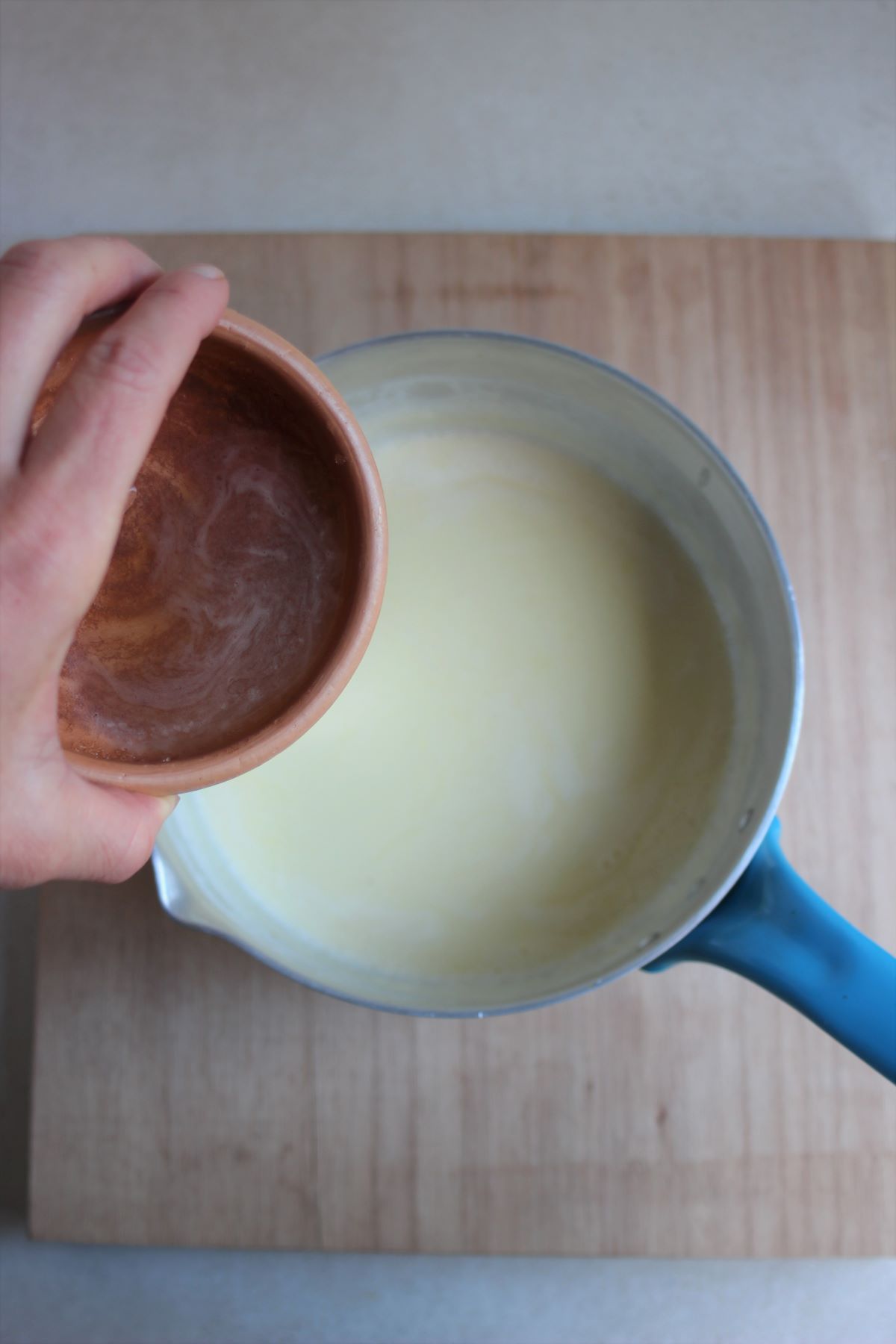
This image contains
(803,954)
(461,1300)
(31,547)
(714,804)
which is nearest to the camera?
(31,547)

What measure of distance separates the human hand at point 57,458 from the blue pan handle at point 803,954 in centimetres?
27

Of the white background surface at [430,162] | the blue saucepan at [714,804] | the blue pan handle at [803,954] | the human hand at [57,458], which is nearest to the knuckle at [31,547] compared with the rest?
the human hand at [57,458]

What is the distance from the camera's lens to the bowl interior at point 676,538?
1.55ft

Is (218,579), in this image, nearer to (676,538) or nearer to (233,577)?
(233,577)

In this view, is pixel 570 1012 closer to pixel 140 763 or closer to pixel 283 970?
pixel 283 970

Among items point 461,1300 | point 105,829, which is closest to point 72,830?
point 105,829

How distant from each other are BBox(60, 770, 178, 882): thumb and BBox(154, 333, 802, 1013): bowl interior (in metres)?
0.09

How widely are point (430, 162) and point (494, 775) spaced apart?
1.37ft

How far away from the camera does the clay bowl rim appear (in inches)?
14.3

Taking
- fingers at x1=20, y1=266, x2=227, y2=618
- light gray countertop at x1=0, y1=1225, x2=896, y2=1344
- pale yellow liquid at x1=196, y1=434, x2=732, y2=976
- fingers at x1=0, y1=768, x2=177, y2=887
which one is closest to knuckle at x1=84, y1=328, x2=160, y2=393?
fingers at x1=20, y1=266, x2=227, y2=618

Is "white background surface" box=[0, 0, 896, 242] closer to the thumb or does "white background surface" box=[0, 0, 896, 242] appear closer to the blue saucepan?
the blue saucepan

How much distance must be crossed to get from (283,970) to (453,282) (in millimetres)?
381

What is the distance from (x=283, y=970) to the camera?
444 millimetres

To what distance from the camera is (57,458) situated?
31 cm
